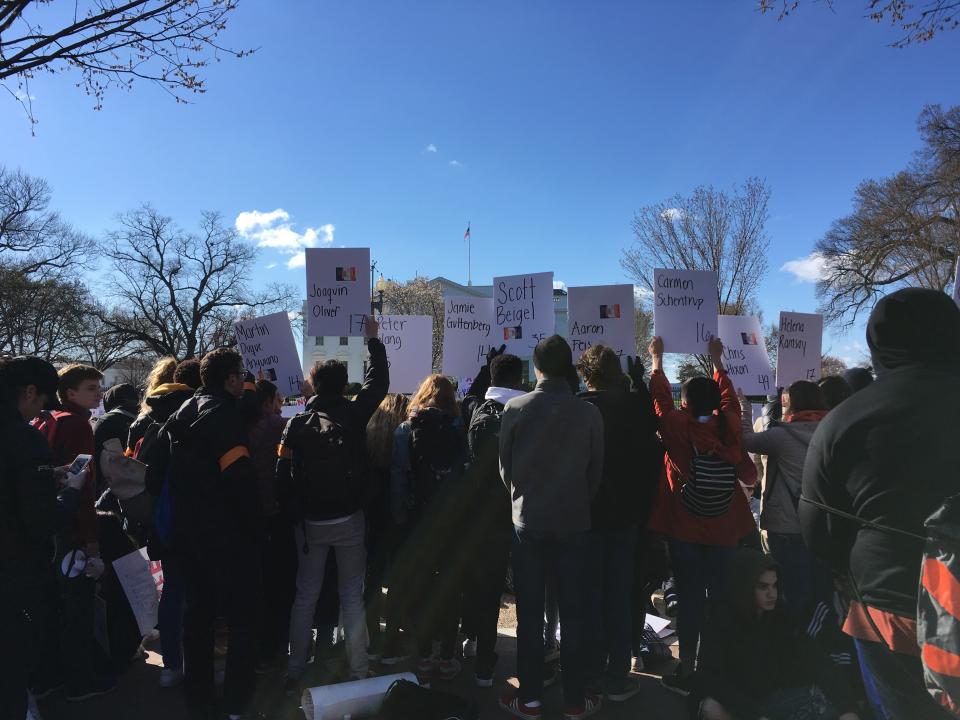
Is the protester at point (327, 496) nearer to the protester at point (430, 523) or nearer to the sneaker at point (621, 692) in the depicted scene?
the protester at point (430, 523)

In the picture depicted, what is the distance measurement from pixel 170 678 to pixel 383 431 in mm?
2095

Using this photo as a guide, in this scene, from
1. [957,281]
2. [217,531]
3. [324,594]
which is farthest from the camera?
[957,281]

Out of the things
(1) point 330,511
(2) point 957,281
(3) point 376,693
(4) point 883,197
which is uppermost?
(4) point 883,197

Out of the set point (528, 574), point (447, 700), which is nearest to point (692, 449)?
point (528, 574)

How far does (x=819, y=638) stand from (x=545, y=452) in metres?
1.93

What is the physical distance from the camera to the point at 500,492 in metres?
3.88

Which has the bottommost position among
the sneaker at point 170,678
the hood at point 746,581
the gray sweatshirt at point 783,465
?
the sneaker at point 170,678

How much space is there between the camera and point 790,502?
4.05 m

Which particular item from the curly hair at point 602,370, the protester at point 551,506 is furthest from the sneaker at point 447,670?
the curly hair at point 602,370

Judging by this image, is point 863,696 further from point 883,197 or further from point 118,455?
point 883,197

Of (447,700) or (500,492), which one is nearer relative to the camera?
(447,700)

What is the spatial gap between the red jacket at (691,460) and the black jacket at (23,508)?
325 centimetres

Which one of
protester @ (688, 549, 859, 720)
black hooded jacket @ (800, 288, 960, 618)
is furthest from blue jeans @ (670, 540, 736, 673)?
black hooded jacket @ (800, 288, 960, 618)

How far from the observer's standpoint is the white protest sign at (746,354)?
569cm
